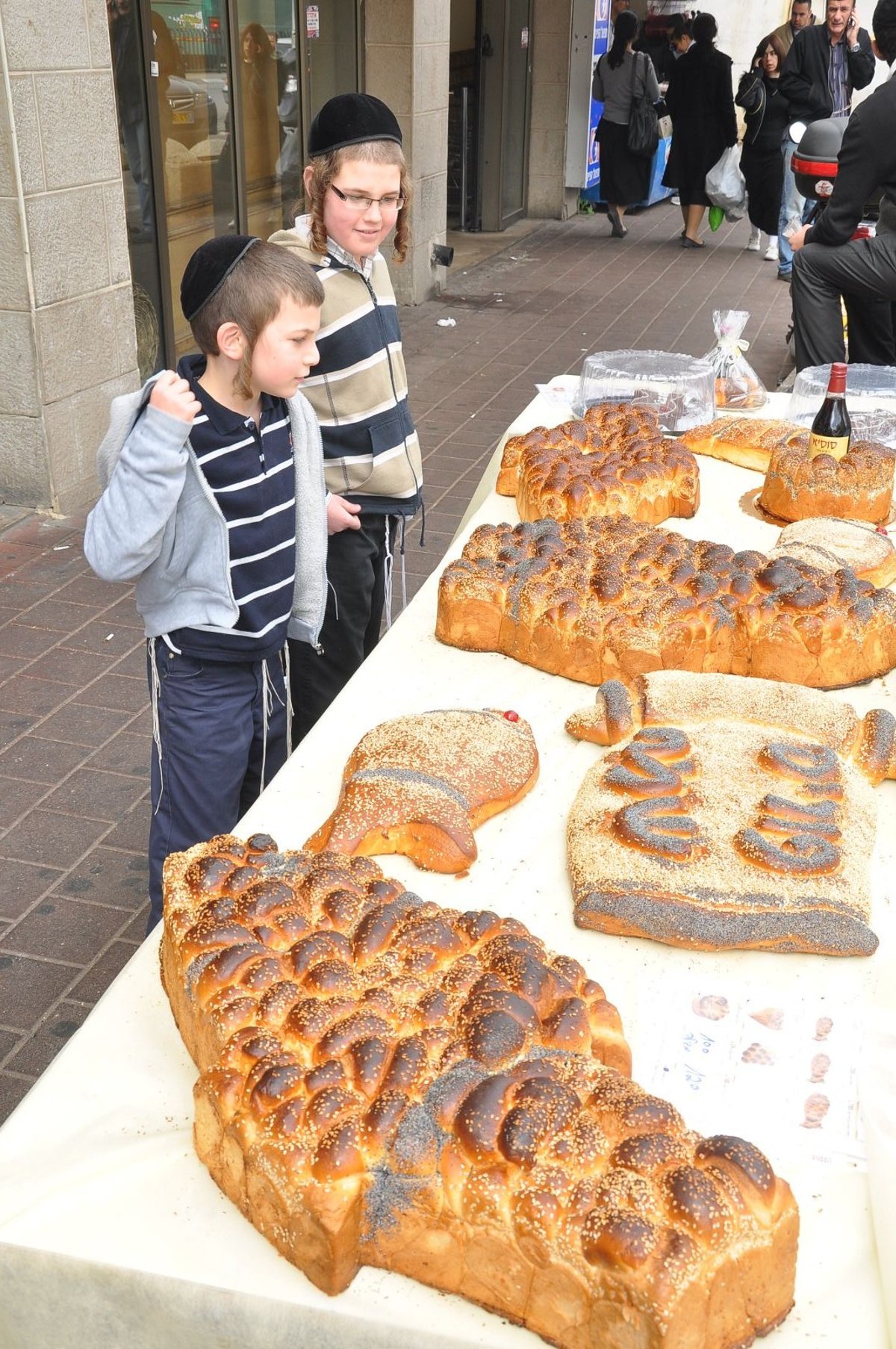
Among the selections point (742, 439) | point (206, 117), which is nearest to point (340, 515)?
point (742, 439)

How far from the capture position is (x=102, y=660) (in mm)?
4680

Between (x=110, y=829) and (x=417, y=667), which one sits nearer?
(x=417, y=667)

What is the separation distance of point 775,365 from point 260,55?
4.17 meters

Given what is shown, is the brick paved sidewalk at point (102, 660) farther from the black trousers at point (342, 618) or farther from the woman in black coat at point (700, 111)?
the woman in black coat at point (700, 111)

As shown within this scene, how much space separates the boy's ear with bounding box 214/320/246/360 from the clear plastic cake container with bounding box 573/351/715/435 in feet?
7.12

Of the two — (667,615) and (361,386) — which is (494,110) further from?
(667,615)

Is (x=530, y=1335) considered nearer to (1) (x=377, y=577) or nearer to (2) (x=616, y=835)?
(2) (x=616, y=835)

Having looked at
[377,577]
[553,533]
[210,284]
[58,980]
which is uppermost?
[210,284]

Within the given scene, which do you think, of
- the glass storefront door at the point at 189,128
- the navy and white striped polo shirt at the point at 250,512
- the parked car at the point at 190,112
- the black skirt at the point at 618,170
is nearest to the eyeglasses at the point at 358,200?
the navy and white striped polo shirt at the point at 250,512

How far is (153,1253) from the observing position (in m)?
1.40

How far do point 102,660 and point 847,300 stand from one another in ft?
12.9

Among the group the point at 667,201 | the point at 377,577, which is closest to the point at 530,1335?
the point at 377,577

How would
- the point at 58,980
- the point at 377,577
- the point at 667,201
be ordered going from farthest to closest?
the point at 667,201, the point at 377,577, the point at 58,980

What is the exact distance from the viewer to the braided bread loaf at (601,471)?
325 centimetres
